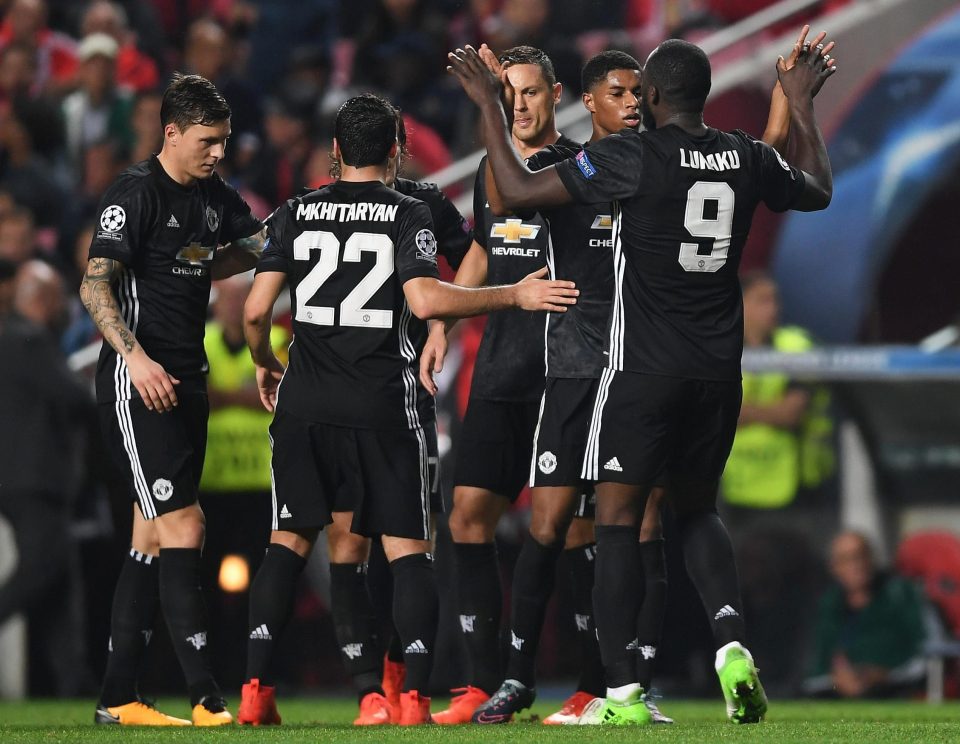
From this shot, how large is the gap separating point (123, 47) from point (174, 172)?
474cm

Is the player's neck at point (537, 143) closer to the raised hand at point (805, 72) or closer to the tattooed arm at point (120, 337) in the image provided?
the raised hand at point (805, 72)

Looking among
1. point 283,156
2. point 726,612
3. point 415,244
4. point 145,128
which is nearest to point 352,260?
point 415,244

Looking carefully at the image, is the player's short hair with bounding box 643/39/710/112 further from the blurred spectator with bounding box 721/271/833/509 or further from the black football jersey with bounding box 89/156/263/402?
the blurred spectator with bounding box 721/271/833/509

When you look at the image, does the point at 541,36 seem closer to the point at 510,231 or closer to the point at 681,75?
the point at 510,231

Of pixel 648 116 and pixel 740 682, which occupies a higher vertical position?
pixel 648 116

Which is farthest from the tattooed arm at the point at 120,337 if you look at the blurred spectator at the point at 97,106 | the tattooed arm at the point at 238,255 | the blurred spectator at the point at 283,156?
the blurred spectator at the point at 97,106

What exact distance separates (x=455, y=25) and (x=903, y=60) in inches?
102

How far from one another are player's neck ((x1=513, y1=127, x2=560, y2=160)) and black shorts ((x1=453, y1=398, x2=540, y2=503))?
87 cm

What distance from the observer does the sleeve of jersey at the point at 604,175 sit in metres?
4.61

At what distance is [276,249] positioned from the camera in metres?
5.04

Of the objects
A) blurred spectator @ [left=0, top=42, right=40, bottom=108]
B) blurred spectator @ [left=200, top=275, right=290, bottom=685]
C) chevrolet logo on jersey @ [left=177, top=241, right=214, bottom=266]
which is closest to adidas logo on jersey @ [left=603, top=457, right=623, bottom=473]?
chevrolet logo on jersey @ [left=177, top=241, right=214, bottom=266]

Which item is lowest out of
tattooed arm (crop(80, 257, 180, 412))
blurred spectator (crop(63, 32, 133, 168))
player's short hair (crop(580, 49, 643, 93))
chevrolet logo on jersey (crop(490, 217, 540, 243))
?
tattooed arm (crop(80, 257, 180, 412))

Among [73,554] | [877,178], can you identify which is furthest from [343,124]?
[877,178]

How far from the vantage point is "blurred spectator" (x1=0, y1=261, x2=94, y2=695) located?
7.75m
